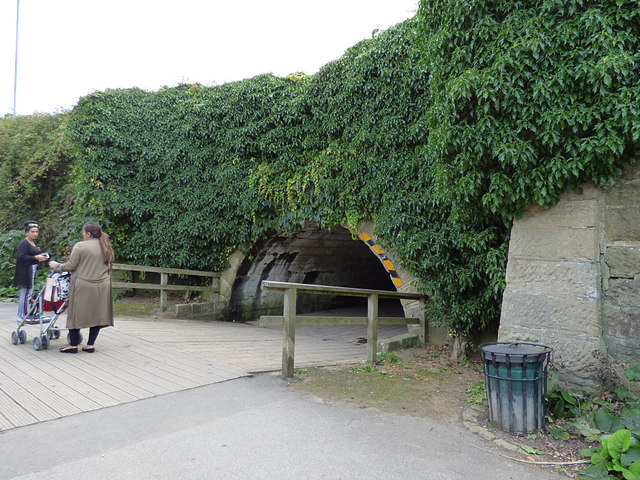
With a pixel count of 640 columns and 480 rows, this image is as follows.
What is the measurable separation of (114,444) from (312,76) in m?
6.95

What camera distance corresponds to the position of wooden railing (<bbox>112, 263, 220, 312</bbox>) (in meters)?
8.44

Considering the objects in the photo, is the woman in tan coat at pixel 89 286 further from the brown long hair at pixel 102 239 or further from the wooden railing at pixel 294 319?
the wooden railing at pixel 294 319

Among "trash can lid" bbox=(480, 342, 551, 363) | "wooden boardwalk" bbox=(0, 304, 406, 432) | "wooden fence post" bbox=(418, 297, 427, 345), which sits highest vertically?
"trash can lid" bbox=(480, 342, 551, 363)

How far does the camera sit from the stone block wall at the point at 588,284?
12.3ft

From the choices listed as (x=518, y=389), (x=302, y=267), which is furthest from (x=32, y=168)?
(x=518, y=389)

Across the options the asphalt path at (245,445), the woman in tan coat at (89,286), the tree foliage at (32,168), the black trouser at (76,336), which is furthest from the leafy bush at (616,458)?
the tree foliage at (32,168)

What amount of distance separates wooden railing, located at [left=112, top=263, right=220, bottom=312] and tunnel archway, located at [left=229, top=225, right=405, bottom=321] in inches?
19.2

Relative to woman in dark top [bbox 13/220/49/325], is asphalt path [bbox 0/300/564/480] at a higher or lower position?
lower

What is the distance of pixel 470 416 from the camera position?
3.59 m

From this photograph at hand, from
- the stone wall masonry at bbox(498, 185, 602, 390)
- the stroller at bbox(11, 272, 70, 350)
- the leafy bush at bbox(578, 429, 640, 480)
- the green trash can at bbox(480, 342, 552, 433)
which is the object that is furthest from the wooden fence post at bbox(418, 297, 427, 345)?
the stroller at bbox(11, 272, 70, 350)

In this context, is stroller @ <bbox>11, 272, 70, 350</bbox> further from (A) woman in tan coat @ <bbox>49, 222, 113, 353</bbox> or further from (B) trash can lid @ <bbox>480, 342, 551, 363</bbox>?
(B) trash can lid @ <bbox>480, 342, 551, 363</bbox>

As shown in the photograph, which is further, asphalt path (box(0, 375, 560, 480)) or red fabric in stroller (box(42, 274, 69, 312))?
red fabric in stroller (box(42, 274, 69, 312))

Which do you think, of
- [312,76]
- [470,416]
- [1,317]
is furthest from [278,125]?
[470,416]

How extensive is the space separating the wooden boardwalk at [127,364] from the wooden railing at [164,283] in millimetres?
1056
